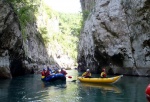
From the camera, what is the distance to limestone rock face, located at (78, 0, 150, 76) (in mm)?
25641

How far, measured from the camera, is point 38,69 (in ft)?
126

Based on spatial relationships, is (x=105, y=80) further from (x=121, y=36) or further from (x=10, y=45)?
(x=10, y=45)

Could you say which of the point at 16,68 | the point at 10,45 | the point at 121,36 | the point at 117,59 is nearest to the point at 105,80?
the point at 121,36

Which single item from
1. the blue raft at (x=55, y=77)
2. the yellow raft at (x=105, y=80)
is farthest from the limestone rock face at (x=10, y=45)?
the yellow raft at (x=105, y=80)

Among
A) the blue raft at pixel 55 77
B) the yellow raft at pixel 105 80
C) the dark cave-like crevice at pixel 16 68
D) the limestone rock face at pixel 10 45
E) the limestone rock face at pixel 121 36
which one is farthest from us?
the dark cave-like crevice at pixel 16 68

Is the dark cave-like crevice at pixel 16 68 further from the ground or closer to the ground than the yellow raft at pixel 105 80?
further from the ground

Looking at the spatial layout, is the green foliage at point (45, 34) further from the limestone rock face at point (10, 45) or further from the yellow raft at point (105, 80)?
the yellow raft at point (105, 80)

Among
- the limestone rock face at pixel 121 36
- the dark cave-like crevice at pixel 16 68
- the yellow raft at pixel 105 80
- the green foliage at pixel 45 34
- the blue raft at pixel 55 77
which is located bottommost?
the yellow raft at pixel 105 80

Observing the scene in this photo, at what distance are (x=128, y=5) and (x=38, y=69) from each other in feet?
61.1

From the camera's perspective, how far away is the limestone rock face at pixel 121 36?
25.6 meters

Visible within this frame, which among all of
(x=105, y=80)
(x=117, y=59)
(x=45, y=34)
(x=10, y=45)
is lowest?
(x=105, y=80)

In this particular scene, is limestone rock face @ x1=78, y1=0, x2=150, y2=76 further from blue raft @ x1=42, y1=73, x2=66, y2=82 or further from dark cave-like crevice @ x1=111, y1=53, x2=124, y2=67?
blue raft @ x1=42, y1=73, x2=66, y2=82

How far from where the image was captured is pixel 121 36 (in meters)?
28.5

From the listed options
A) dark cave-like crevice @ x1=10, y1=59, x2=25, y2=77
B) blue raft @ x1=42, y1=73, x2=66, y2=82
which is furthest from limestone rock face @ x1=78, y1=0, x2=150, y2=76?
dark cave-like crevice @ x1=10, y1=59, x2=25, y2=77
